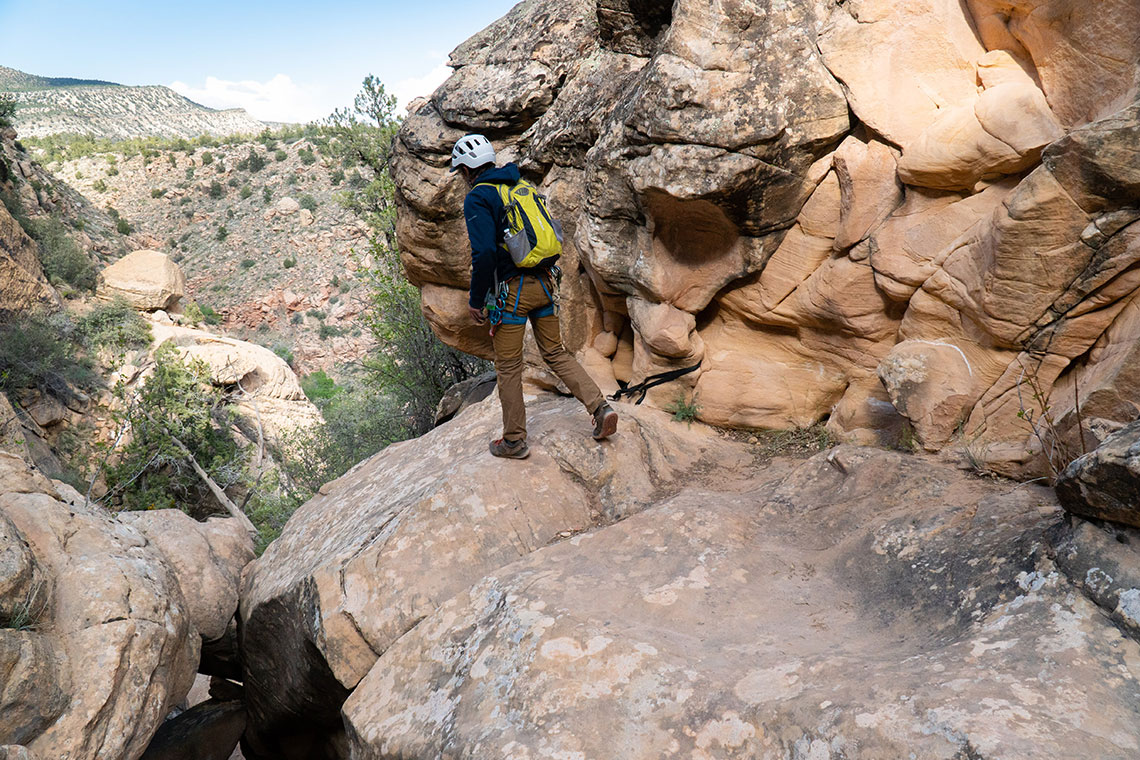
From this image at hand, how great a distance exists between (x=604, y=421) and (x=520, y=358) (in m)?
0.85

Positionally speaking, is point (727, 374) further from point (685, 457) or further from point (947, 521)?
point (947, 521)

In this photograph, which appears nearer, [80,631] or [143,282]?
[80,631]

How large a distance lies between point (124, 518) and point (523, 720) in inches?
212

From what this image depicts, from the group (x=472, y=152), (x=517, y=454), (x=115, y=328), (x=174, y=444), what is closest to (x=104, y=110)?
(x=115, y=328)

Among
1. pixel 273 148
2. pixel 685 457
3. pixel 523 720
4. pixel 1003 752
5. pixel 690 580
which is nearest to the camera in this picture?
pixel 1003 752

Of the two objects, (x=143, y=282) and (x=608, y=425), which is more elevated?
(x=608, y=425)

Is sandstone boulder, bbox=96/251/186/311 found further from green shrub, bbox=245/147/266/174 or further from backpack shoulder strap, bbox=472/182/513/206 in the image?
backpack shoulder strap, bbox=472/182/513/206

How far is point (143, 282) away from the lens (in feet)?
81.8

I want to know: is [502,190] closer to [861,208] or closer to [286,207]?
[861,208]

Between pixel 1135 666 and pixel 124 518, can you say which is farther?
pixel 124 518

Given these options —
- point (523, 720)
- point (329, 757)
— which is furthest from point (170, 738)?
point (523, 720)

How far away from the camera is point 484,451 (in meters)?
5.98

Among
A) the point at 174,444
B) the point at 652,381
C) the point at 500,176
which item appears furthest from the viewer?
the point at 174,444

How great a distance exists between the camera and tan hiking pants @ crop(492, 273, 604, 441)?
5.32m
